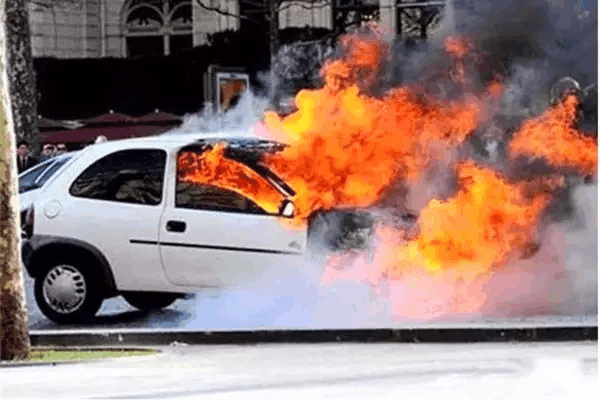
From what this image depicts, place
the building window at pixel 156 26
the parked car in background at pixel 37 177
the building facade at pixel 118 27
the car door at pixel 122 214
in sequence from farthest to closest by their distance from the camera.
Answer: the building window at pixel 156 26 < the building facade at pixel 118 27 < the parked car in background at pixel 37 177 < the car door at pixel 122 214

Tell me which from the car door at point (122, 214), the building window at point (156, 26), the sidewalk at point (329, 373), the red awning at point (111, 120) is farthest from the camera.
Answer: the building window at point (156, 26)

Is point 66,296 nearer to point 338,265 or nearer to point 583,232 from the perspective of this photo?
point 338,265

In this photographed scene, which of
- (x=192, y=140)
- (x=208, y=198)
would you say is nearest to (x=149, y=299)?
(x=208, y=198)

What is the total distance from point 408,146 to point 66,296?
11.2ft

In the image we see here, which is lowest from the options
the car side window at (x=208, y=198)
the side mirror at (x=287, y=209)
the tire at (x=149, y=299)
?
the tire at (x=149, y=299)

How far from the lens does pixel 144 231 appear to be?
14.1 meters

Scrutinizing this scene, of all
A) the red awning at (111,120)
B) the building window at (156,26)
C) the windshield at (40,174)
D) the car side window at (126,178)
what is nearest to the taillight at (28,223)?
the windshield at (40,174)

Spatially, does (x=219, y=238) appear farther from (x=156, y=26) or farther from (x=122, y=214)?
(x=156, y=26)

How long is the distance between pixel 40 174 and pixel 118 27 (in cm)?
1224

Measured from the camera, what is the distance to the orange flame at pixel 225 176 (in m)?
14.0

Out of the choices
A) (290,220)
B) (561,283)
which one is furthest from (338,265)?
(561,283)

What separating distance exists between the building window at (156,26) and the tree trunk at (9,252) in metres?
14.8

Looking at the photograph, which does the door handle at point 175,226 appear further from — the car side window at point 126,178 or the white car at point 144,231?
the car side window at point 126,178

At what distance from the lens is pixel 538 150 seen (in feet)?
46.1
